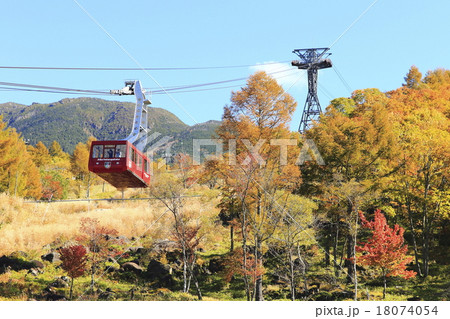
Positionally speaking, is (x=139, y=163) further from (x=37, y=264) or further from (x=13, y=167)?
(x=13, y=167)

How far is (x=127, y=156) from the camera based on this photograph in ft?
70.8

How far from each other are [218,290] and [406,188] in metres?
16.7

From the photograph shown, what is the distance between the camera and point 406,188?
30797mm

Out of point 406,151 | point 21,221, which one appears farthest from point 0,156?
point 406,151

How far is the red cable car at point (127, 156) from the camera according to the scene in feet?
70.3

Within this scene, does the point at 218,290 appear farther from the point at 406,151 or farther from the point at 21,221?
the point at 21,221

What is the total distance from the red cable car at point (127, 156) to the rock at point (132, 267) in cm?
1239

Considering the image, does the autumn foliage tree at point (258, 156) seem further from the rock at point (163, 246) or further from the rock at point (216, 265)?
the rock at point (163, 246)

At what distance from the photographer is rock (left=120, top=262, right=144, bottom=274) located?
116ft

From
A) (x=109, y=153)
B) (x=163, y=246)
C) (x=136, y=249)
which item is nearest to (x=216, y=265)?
(x=163, y=246)

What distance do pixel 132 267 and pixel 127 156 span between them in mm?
17075

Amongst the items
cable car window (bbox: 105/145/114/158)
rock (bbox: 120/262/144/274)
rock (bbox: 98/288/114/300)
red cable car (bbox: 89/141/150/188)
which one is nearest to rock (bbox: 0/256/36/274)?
rock (bbox: 120/262/144/274)

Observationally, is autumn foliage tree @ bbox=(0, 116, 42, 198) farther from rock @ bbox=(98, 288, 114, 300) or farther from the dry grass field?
rock @ bbox=(98, 288, 114, 300)

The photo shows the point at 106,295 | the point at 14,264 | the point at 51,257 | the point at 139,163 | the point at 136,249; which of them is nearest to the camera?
the point at 139,163
